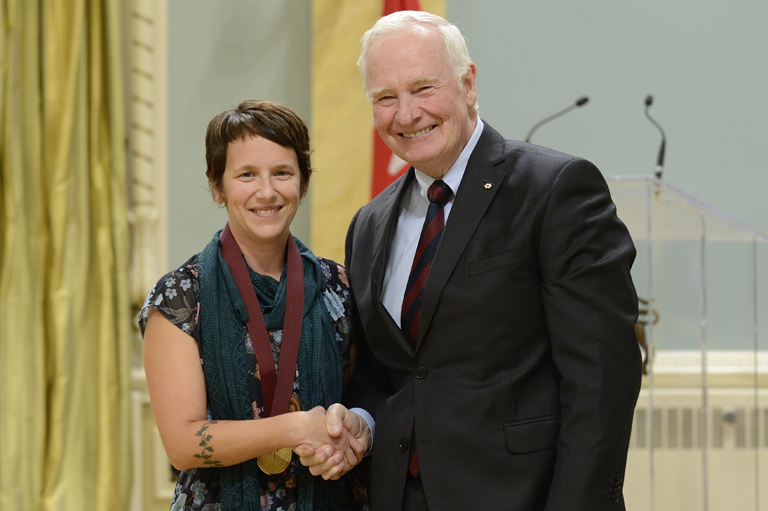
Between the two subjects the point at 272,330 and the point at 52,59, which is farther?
the point at 52,59

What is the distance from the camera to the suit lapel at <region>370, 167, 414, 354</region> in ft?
5.47

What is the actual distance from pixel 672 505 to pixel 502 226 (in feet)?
4.69

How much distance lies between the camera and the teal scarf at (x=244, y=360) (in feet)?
5.46

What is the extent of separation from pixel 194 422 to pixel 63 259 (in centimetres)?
211

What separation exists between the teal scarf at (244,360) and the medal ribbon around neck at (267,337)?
0.02 metres

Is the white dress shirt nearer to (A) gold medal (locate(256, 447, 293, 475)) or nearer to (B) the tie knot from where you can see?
(B) the tie knot

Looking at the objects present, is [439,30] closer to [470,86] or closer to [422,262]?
[470,86]

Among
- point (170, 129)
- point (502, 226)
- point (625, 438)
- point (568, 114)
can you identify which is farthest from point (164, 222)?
point (625, 438)

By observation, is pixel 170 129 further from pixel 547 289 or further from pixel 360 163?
pixel 547 289

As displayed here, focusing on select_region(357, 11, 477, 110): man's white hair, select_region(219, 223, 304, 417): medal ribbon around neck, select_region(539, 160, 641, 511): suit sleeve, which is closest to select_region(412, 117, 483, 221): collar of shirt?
select_region(357, 11, 477, 110): man's white hair

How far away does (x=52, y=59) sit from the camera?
134 inches

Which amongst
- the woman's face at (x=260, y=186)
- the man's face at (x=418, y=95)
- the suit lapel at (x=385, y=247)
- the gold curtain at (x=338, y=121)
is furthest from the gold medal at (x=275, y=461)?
the gold curtain at (x=338, y=121)

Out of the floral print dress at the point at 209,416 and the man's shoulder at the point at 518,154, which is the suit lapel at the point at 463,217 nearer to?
the man's shoulder at the point at 518,154

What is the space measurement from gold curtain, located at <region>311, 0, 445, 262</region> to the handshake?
1912 mm
